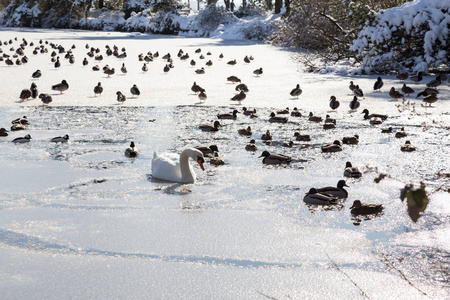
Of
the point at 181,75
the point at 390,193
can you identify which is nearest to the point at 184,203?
the point at 390,193

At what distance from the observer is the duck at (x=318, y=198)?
25.3ft

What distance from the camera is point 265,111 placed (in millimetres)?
15500

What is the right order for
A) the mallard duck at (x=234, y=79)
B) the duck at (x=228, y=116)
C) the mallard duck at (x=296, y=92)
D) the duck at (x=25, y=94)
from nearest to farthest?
the duck at (x=228, y=116) < the duck at (x=25, y=94) < the mallard duck at (x=296, y=92) < the mallard duck at (x=234, y=79)

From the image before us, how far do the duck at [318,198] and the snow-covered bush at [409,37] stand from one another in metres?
15.3

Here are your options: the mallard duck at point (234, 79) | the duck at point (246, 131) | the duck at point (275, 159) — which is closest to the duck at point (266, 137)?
the duck at point (246, 131)

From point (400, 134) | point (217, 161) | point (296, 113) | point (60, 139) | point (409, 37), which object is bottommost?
point (60, 139)

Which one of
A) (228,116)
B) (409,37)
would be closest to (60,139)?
(228,116)

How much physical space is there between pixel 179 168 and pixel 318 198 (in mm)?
2416

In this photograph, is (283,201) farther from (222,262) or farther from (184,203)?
(222,262)

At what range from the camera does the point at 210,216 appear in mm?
7449

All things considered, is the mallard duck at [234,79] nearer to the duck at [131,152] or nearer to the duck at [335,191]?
the duck at [131,152]

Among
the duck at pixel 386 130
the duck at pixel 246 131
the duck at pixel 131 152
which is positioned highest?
the duck at pixel 386 130

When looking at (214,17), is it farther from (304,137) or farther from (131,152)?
(131,152)

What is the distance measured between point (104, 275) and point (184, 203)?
2.59m
